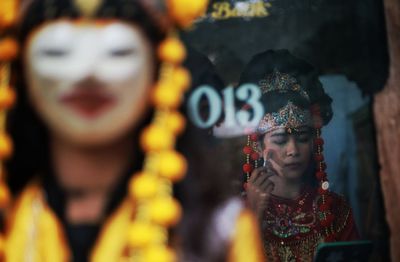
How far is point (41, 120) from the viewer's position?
1.29 metres

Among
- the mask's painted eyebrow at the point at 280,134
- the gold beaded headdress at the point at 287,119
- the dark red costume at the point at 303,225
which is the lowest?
the dark red costume at the point at 303,225

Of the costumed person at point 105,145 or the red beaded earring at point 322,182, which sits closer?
the costumed person at point 105,145

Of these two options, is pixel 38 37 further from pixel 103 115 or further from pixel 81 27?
pixel 103 115

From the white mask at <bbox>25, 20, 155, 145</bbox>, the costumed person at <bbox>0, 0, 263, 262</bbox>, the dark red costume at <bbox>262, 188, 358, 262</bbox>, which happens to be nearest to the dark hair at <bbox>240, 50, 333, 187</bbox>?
the dark red costume at <bbox>262, 188, 358, 262</bbox>

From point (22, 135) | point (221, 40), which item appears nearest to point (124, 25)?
point (22, 135)

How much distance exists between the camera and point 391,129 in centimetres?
264

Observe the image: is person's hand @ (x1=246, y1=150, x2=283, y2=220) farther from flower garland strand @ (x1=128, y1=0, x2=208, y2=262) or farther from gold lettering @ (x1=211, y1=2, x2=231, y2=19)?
flower garland strand @ (x1=128, y1=0, x2=208, y2=262)

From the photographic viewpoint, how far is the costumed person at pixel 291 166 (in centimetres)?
262

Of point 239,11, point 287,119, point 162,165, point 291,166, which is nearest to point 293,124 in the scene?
point 287,119

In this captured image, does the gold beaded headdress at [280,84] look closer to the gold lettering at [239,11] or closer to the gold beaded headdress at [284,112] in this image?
the gold beaded headdress at [284,112]

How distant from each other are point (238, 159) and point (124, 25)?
1.47 meters

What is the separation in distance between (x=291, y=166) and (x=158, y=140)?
1.50m

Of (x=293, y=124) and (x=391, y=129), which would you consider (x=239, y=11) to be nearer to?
(x=293, y=124)

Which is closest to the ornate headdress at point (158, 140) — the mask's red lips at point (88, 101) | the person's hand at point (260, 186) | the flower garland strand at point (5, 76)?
the flower garland strand at point (5, 76)
